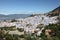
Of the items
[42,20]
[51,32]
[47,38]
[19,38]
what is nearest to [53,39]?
[47,38]

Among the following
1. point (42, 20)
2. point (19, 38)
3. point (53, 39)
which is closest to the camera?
point (53, 39)

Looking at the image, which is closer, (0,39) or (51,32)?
(0,39)

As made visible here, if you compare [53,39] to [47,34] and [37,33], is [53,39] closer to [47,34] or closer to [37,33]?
[47,34]

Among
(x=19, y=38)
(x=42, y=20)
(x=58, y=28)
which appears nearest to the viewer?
(x=19, y=38)

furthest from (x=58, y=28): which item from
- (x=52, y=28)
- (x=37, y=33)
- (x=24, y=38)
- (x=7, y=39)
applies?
(x=7, y=39)

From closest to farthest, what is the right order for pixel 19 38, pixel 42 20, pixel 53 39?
pixel 53 39, pixel 19 38, pixel 42 20

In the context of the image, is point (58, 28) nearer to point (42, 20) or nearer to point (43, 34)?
point (43, 34)

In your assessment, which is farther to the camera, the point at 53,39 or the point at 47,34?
the point at 47,34

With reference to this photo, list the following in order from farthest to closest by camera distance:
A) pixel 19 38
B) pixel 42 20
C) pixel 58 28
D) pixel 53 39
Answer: pixel 42 20 → pixel 58 28 → pixel 19 38 → pixel 53 39
